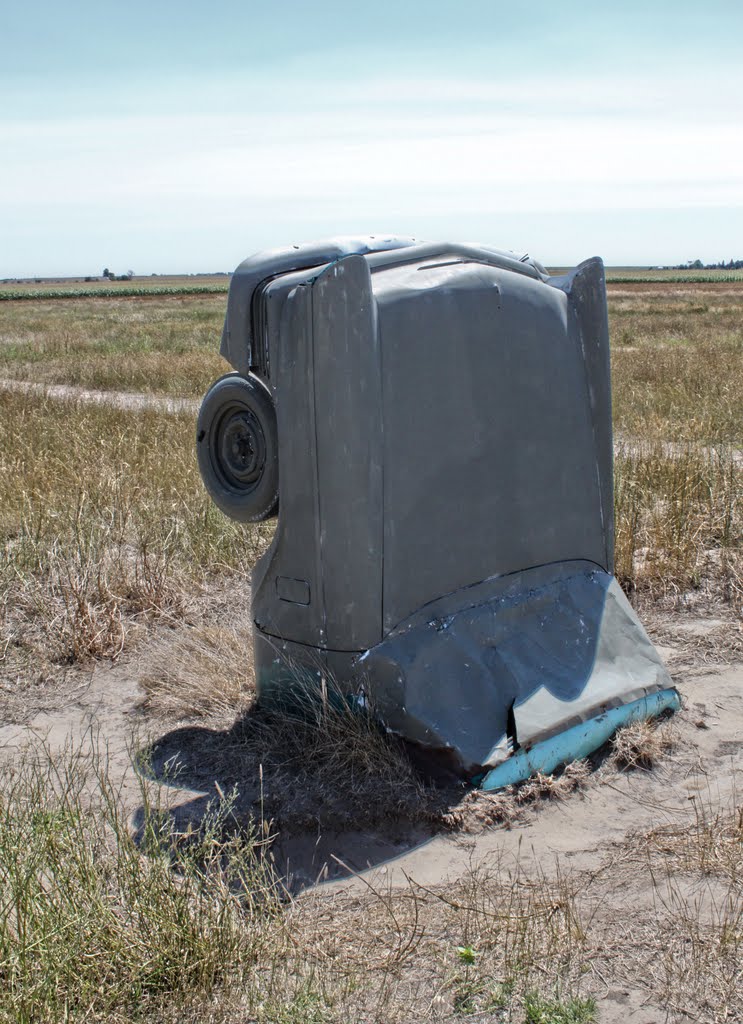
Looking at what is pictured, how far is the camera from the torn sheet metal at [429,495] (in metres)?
3.01

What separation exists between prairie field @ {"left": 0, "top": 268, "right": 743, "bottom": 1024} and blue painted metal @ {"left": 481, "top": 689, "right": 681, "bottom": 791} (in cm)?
5

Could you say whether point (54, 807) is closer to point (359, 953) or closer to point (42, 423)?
point (359, 953)

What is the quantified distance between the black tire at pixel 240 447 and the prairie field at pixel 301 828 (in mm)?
751

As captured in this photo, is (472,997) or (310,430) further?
(310,430)

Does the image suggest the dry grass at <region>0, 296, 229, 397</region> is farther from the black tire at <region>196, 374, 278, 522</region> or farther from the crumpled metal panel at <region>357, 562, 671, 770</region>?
the crumpled metal panel at <region>357, 562, 671, 770</region>

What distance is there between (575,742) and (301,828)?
939mm

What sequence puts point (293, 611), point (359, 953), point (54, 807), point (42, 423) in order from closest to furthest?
point (359, 953) < point (54, 807) < point (293, 611) < point (42, 423)

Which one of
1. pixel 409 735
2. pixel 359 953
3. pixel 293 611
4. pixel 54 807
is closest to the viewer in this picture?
pixel 359 953

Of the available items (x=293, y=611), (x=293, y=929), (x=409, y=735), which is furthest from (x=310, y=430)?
(x=293, y=929)

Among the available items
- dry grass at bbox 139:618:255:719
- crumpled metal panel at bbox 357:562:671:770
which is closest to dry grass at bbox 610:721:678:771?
crumpled metal panel at bbox 357:562:671:770

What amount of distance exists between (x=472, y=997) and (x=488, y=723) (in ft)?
3.50

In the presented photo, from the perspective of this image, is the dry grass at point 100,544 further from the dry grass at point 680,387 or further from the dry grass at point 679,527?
the dry grass at point 680,387

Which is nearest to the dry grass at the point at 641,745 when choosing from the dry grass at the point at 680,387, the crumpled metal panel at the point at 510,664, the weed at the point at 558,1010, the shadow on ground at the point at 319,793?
the crumpled metal panel at the point at 510,664

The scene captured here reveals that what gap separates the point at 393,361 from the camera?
303 cm
